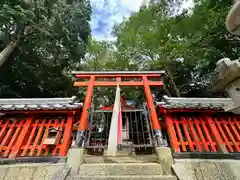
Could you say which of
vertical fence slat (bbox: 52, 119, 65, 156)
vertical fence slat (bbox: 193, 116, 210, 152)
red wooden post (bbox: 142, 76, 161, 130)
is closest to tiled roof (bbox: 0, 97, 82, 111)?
vertical fence slat (bbox: 52, 119, 65, 156)

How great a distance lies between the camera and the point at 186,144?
5375 millimetres

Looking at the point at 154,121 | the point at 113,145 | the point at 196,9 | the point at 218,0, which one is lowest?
the point at 113,145

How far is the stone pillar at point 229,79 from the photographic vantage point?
Answer: 6.95 ft

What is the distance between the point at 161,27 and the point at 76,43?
6.20 m

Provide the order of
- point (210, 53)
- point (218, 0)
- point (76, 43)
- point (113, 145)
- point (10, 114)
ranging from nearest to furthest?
point (113, 145), point (10, 114), point (218, 0), point (210, 53), point (76, 43)

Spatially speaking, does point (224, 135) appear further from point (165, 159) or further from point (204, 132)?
point (165, 159)

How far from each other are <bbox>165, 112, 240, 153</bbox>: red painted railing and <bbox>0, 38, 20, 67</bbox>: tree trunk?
373 inches

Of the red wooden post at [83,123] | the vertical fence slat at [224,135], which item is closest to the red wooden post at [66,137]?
the red wooden post at [83,123]

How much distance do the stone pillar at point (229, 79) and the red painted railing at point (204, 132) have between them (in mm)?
3227

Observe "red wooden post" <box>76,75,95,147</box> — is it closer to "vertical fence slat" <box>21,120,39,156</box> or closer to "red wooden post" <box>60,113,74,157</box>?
"red wooden post" <box>60,113,74,157</box>

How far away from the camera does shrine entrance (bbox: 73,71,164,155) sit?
555 cm

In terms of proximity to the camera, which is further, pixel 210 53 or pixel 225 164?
pixel 210 53

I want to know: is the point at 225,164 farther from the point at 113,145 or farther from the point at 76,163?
the point at 76,163

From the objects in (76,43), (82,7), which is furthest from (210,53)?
(82,7)
